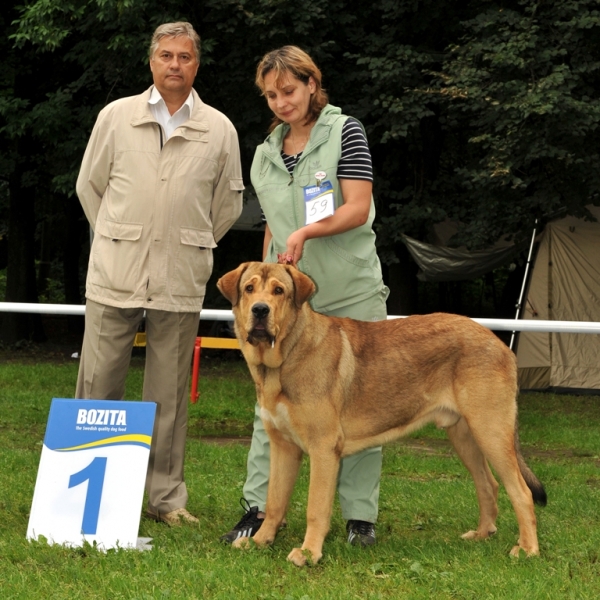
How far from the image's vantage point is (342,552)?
15.5 feet

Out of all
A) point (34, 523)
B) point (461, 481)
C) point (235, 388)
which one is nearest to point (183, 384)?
point (34, 523)

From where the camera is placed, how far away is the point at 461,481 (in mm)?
7098

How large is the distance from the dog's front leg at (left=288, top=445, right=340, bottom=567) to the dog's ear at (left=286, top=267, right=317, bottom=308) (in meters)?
0.74

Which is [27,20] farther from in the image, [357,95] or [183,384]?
[183,384]

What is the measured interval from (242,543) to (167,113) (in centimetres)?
240

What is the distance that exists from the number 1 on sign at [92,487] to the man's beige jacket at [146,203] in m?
0.90

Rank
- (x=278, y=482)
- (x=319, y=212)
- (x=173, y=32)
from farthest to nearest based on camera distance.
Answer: (x=173, y=32) → (x=278, y=482) → (x=319, y=212)

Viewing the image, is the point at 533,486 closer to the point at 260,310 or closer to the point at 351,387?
the point at 351,387

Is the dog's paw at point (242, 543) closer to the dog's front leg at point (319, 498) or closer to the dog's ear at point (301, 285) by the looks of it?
the dog's front leg at point (319, 498)

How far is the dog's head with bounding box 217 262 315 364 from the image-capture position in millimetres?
4441

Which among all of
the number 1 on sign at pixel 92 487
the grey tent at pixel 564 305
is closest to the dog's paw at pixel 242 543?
the number 1 on sign at pixel 92 487

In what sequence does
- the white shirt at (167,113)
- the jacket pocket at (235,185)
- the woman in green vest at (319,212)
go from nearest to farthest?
the woman in green vest at (319,212) < the white shirt at (167,113) < the jacket pocket at (235,185)

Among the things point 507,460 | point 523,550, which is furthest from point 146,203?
point 523,550

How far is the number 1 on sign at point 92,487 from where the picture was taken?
4727 mm
